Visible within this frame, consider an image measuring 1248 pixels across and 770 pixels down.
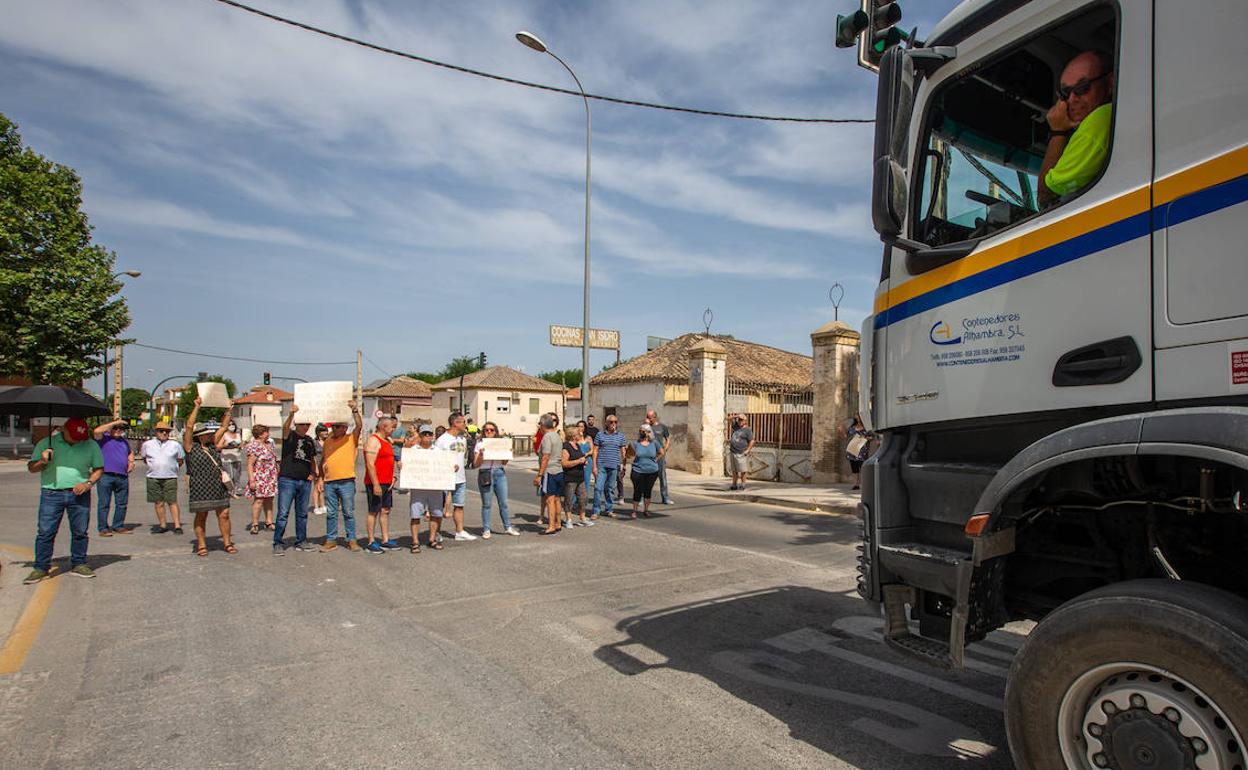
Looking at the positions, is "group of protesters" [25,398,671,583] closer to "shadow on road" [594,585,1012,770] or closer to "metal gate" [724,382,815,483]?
"shadow on road" [594,585,1012,770]

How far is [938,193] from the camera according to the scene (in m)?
3.35

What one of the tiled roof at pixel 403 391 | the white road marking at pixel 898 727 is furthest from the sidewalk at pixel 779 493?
the tiled roof at pixel 403 391

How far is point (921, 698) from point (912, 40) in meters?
3.34

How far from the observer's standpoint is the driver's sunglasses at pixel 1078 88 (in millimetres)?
2762

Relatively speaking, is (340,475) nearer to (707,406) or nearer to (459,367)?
(707,406)

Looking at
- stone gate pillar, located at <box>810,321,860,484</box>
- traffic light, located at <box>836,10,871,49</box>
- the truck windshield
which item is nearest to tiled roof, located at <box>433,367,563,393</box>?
stone gate pillar, located at <box>810,321,860,484</box>

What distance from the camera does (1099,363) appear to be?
2557 mm

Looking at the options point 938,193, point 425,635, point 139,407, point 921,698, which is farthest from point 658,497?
point 139,407

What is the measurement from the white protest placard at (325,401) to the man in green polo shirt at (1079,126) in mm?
7253

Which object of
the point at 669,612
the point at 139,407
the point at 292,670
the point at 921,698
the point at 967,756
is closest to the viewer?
the point at 967,756

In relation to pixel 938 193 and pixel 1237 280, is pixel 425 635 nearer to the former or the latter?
pixel 938 193

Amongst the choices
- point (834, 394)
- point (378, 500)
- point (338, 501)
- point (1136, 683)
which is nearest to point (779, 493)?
point (834, 394)

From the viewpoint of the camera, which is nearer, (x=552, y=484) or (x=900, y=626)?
(x=900, y=626)

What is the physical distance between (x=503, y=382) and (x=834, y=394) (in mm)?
40649
